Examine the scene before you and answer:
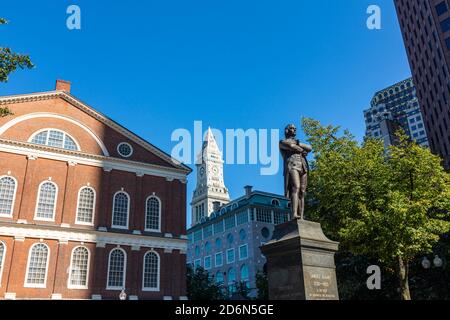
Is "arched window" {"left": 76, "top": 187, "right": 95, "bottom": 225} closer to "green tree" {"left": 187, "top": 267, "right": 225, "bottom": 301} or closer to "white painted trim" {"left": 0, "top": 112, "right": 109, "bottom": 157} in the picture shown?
"white painted trim" {"left": 0, "top": 112, "right": 109, "bottom": 157}

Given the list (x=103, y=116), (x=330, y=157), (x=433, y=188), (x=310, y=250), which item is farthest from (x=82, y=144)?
(x=310, y=250)

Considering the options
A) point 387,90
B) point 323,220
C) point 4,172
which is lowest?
point 323,220

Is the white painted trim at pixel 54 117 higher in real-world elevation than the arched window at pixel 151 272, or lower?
higher

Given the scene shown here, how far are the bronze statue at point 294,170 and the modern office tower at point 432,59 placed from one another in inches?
1620

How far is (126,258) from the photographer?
3650 cm

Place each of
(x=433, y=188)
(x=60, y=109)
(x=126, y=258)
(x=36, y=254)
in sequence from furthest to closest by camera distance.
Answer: (x=60, y=109)
(x=126, y=258)
(x=36, y=254)
(x=433, y=188)

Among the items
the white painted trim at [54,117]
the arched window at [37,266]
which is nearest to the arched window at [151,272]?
the arched window at [37,266]

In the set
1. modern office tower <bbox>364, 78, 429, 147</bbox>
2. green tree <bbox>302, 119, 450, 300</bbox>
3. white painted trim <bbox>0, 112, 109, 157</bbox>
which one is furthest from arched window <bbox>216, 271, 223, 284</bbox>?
modern office tower <bbox>364, 78, 429, 147</bbox>

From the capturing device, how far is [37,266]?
33062 millimetres

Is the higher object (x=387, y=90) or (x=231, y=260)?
(x=387, y=90)

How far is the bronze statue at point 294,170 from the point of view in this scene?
1136 cm

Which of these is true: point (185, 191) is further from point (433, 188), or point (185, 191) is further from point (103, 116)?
point (433, 188)

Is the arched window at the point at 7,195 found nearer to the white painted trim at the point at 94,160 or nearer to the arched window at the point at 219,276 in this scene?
the white painted trim at the point at 94,160
